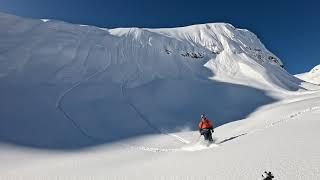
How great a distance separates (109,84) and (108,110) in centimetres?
769

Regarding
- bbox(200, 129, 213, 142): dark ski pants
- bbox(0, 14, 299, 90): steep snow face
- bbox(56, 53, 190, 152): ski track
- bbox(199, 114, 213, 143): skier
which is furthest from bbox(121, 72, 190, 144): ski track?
bbox(200, 129, 213, 142): dark ski pants

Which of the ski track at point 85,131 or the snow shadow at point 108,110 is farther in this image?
the snow shadow at point 108,110

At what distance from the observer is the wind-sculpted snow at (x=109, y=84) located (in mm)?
24219

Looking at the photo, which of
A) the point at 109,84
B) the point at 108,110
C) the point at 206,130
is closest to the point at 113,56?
the point at 109,84

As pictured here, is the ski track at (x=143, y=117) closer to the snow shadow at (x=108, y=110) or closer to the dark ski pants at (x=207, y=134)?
the snow shadow at (x=108, y=110)

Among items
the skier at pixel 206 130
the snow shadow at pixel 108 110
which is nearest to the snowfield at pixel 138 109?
the snow shadow at pixel 108 110

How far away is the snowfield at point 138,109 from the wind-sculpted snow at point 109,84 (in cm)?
12

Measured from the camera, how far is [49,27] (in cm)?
4612

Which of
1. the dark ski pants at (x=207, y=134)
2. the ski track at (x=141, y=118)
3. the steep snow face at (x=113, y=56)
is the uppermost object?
the steep snow face at (x=113, y=56)

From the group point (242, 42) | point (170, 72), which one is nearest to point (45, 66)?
point (170, 72)

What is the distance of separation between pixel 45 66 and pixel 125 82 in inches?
309

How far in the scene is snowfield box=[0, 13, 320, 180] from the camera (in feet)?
39.9

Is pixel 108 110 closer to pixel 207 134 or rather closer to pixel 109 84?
pixel 109 84

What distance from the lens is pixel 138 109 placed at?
1163 inches
